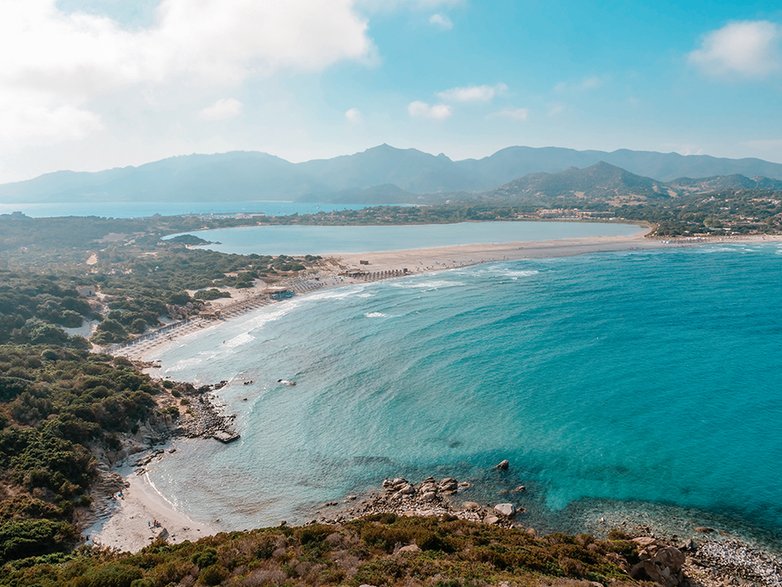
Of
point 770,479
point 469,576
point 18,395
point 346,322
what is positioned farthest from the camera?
point 346,322

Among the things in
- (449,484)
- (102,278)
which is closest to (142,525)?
(449,484)

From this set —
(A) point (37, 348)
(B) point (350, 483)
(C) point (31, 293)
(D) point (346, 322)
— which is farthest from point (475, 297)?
(C) point (31, 293)

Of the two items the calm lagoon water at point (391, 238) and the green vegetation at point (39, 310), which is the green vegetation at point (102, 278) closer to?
the green vegetation at point (39, 310)

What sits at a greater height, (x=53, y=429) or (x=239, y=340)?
(x=53, y=429)

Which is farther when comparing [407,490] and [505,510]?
[407,490]

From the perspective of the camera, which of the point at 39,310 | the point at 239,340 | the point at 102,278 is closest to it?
the point at 239,340

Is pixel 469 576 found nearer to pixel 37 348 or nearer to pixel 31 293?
pixel 37 348

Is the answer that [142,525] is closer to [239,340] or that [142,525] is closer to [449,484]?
[449,484]
